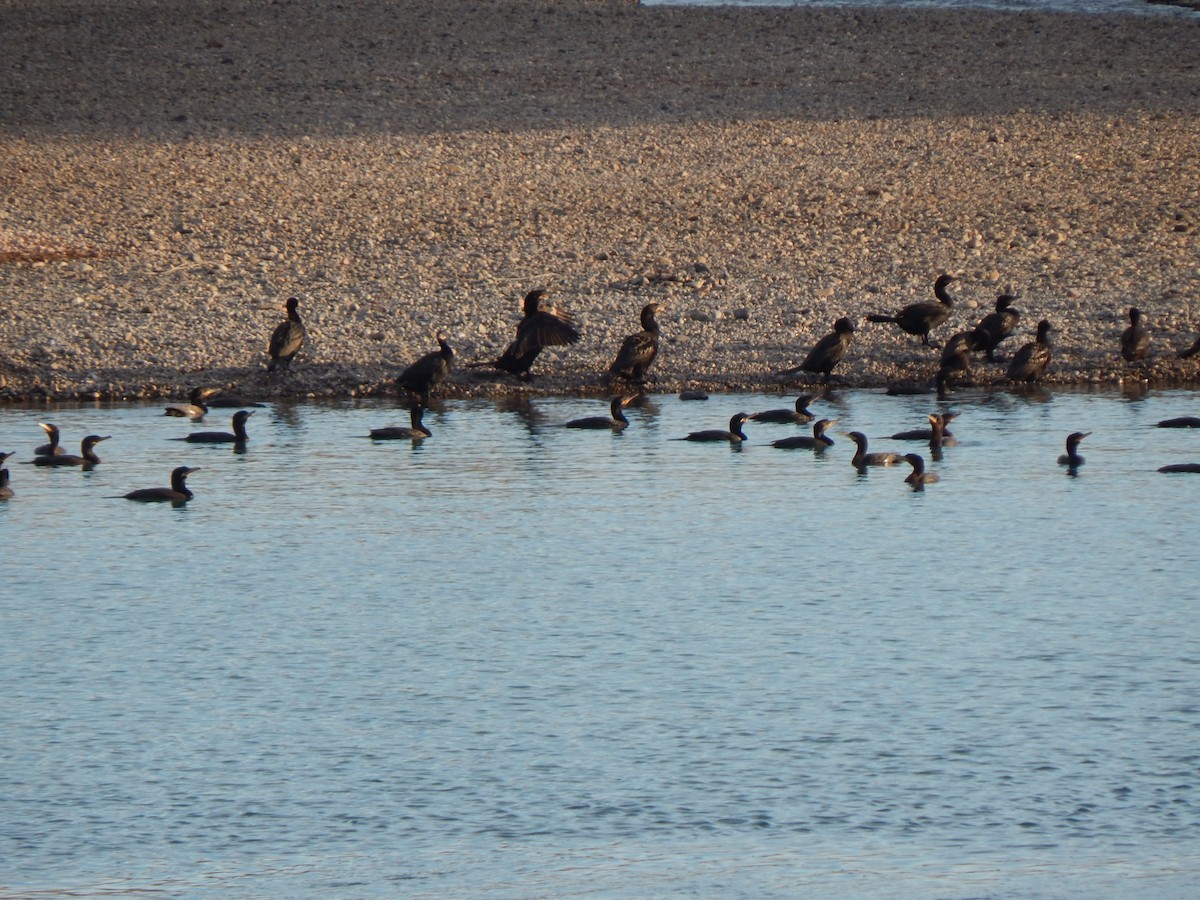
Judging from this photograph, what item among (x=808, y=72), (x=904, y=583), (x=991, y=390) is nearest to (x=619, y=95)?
(x=808, y=72)

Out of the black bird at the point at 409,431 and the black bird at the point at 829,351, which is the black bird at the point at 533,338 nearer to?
the black bird at the point at 409,431

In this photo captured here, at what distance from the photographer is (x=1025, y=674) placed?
35.4 ft

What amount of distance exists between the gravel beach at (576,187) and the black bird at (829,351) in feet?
1.40

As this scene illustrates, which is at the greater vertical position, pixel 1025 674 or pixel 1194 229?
pixel 1194 229

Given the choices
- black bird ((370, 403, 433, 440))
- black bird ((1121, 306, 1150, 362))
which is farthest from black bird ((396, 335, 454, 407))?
black bird ((1121, 306, 1150, 362))

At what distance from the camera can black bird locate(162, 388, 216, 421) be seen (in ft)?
60.5

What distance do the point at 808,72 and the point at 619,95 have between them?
324 cm

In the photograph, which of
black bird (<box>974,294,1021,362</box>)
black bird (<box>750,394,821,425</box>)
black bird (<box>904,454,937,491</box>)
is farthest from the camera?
black bird (<box>974,294,1021,362</box>)

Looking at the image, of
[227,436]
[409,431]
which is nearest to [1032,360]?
[409,431]

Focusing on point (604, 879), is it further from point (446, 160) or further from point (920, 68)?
point (920, 68)

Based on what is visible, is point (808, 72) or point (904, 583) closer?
point (904, 583)

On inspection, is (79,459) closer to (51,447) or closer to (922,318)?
(51,447)

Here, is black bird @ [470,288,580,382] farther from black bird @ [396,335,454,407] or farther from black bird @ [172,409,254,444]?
black bird @ [172,409,254,444]

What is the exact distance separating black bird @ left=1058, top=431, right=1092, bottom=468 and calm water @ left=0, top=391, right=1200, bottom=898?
0.62 feet
